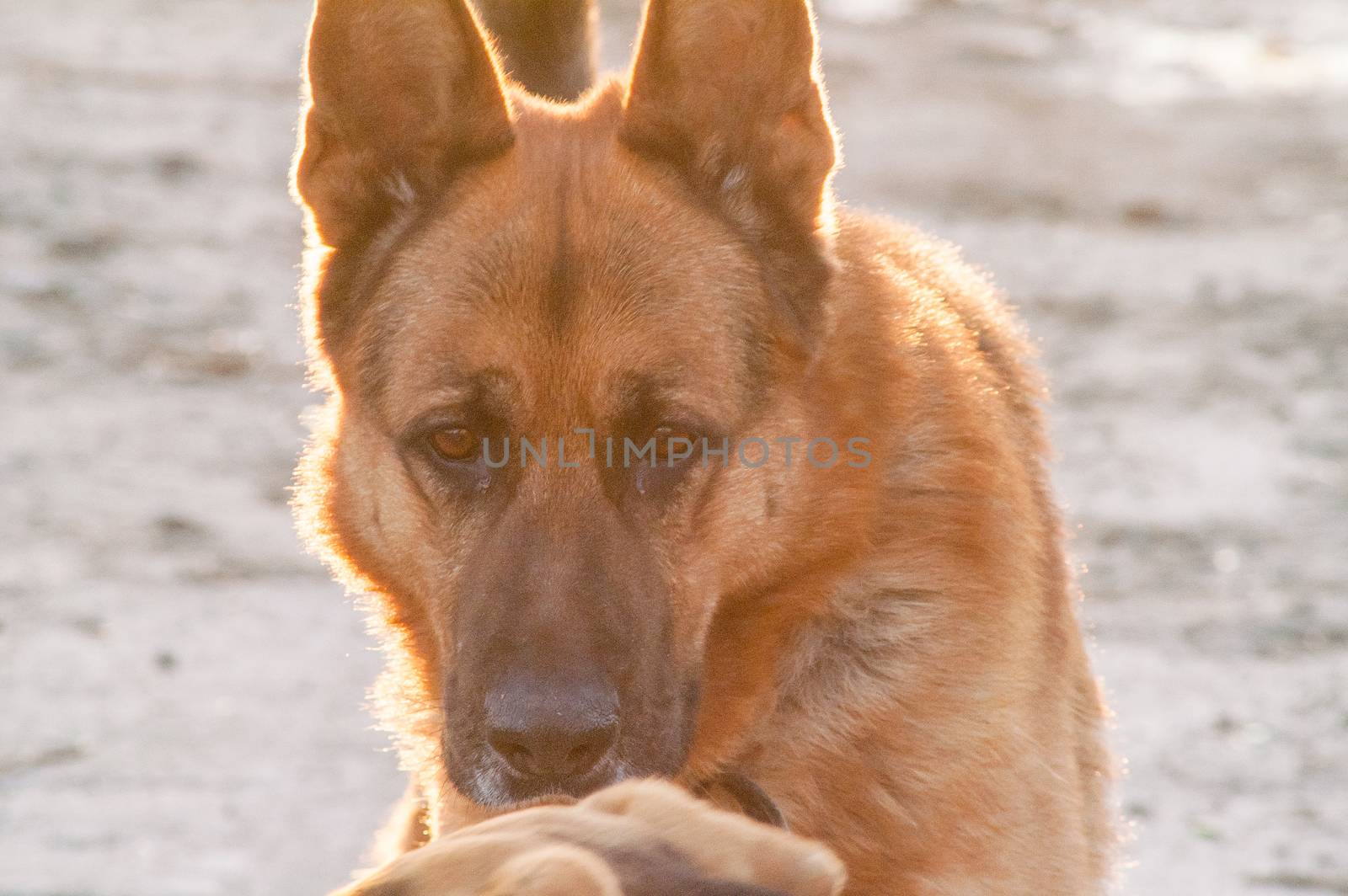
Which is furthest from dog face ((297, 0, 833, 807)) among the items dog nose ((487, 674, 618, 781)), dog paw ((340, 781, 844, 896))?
dog paw ((340, 781, 844, 896))

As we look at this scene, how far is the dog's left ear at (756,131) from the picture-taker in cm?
387

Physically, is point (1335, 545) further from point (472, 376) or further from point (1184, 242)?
point (472, 376)

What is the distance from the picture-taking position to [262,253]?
10266 mm

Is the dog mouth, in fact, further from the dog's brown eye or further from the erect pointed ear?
the erect pointed ear

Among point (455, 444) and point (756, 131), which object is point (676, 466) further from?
point (756, 131)

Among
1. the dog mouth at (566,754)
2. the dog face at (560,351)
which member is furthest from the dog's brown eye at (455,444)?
the dog mouth at (566,754)

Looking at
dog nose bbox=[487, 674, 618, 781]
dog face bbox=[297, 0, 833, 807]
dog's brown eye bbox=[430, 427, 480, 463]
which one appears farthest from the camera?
dog's brown eye bbox=[430, 427, 480, 463]

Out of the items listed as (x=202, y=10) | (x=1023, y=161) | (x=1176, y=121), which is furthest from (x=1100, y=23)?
(x=202, y=10)

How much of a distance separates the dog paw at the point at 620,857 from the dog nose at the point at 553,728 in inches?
24.0

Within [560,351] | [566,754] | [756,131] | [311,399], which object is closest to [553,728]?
[566,754]

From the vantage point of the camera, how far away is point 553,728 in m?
3.43

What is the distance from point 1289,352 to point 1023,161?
3381mm

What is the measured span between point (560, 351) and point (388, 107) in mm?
758

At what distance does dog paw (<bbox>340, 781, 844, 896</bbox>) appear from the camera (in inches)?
A: 98.3
